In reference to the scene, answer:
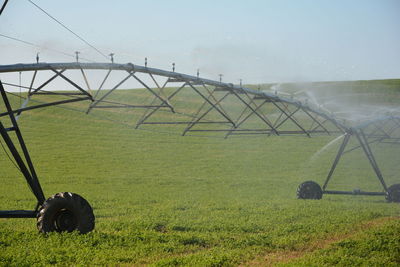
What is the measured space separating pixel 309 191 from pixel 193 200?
575cm

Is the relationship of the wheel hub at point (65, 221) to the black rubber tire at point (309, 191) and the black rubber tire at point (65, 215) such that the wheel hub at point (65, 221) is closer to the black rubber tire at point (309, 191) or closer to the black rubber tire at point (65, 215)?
the black rubber tire at point (65, 215)

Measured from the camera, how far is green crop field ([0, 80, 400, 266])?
1159 centimetres

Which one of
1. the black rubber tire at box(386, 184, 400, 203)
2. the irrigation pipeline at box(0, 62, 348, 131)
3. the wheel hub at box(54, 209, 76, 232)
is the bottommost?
the black rubber tire at box(386, 184, 400, 203)

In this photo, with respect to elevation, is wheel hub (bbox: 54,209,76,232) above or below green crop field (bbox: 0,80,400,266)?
above

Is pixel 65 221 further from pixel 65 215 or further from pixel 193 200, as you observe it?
pixel 193 200

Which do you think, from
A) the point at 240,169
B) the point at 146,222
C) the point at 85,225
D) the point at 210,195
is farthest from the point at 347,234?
the point at 240,169

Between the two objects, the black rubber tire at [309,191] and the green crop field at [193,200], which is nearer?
the green crop field at [193,200]

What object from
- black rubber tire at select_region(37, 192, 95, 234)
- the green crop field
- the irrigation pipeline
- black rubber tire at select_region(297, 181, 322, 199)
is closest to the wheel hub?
black rubber tire at select_region(37, 192, 95, 234)

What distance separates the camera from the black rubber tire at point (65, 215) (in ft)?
41.7

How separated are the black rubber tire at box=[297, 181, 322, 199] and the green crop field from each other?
761 millimetres

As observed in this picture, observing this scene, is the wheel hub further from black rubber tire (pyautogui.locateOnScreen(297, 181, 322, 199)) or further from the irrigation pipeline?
black rubber tire (pyautogui.locateOnScreen(297, 181, 322, 199))

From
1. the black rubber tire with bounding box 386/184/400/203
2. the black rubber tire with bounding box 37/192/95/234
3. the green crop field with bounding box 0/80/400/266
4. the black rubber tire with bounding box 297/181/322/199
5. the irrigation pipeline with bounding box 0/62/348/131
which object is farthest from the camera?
the black rubber tire with bounding box 386/184/400/203

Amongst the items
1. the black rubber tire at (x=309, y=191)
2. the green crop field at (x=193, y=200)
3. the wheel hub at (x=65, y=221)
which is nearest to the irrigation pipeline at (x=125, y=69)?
the wheel hub at (x=65, y=221)

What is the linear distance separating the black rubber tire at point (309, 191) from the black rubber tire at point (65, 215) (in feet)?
45.5
